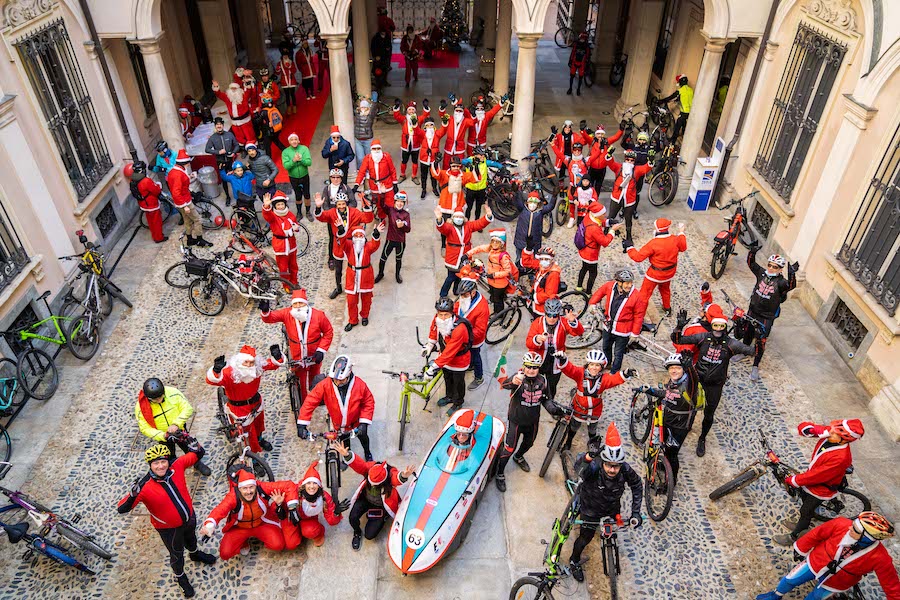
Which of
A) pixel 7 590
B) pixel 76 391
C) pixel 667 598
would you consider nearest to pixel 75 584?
pixel 7 590

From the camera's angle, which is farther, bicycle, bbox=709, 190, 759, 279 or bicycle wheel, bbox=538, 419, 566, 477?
bicycle, bbox=709, 190, 759, 279

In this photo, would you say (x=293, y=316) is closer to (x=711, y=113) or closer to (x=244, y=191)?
(x=244, y=191)

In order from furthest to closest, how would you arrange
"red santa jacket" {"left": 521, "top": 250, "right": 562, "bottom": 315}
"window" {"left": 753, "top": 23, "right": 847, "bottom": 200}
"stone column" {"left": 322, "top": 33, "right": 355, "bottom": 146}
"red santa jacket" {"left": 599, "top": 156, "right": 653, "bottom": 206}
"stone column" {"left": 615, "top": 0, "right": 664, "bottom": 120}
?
"stone column" {"left": 615, "top": 0, "right": 664, "bottom": 120} < "stone column" {"left": 322, "top": 33, "right": 355, "bottom": 146} < "red santa jacket" {"left": 599, "top": 156, "right": 653, "bottom": 206} < "window" {"left": 753, "top": 23, "right": 847, "bottom": 200} < "red santa jacket" {"left": 521, "top": 250, "right": 562, "bottom": 315}

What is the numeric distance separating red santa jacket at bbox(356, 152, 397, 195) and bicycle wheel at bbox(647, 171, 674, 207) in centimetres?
541

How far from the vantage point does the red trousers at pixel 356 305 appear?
31.2 feet

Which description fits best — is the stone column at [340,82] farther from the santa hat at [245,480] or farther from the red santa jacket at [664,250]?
the santa hat at [245,480]

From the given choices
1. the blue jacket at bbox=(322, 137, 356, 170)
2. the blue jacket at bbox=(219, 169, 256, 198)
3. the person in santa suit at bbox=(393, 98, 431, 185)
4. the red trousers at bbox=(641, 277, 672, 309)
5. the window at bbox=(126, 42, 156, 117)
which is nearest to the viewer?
the red trousers at bbox=(641, 277, 672, 309)

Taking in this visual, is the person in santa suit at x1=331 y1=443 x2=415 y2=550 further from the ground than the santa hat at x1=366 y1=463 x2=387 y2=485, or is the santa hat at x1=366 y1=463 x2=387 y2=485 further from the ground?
the santa hat at x1=366 y1=463 x2=387 y2=485

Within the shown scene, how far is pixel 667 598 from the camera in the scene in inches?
254

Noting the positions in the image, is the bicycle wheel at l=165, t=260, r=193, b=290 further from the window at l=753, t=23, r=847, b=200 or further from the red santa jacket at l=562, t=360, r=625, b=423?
the window at l=753, t=23, r=847, b=200

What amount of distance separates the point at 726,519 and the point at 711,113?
407 inches

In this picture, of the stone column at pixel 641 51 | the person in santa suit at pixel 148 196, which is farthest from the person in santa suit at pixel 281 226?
the stone column at pixel 641 51

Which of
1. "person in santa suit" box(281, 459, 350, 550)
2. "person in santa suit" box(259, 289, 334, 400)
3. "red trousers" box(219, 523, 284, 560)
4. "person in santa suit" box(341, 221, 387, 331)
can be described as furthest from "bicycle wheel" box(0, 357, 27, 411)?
"person in santa suit" box(341, 221, 387, 331)

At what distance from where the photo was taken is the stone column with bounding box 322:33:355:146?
12.3 m
